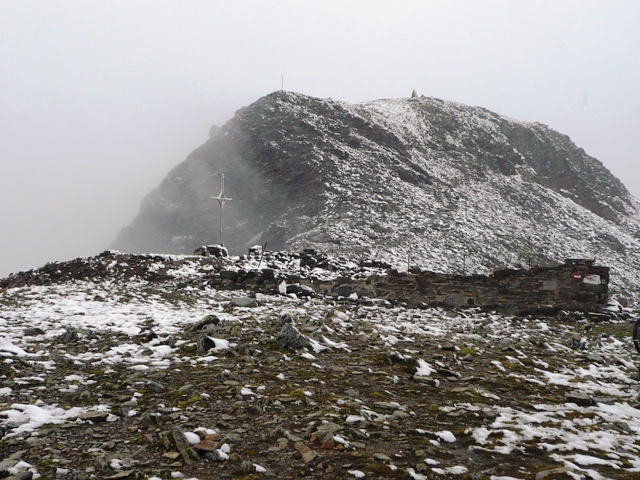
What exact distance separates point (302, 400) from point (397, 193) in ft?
139

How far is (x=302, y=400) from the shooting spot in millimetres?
4699

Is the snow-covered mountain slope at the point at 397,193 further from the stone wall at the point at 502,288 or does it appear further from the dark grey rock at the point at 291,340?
the dark grey rock at the point at 291,340

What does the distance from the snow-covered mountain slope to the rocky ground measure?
24.9m

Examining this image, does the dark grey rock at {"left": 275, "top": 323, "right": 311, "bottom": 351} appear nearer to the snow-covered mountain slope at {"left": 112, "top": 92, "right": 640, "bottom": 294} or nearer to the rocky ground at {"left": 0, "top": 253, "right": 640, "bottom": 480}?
the rocky ground at {"left": 0, "top": 253, "right": 640, "bottom": 480}

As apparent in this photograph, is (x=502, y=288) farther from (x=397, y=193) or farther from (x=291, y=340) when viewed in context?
(x=397, y=193)

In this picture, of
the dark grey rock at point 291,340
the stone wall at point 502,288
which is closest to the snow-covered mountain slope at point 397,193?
the stone wall at point 502,288

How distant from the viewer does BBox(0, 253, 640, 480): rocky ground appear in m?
3.35

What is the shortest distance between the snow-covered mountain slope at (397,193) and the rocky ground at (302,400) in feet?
81.7

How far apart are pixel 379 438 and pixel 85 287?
12.4 m

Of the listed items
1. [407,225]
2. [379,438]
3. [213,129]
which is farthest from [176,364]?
[213,129]

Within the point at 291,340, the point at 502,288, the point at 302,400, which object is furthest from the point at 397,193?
the point at 302,400

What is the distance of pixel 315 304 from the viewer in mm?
12258

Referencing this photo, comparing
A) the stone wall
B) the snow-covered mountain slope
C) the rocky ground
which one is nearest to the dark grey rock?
the rocky ground

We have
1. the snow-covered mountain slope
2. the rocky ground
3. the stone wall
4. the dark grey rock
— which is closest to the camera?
the rocky ground
